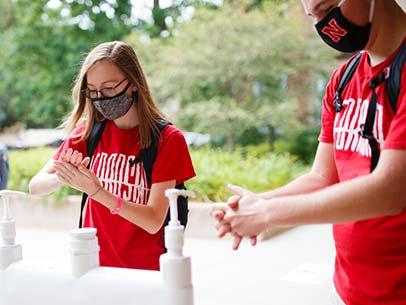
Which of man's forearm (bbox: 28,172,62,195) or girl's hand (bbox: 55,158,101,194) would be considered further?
man's forearm (bbox: 28,172,62,195)

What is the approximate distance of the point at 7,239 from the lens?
4.34ft

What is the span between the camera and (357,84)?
1.23 m

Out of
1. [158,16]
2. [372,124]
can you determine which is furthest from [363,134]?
[158,16]

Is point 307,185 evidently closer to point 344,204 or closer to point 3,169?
point 344,204

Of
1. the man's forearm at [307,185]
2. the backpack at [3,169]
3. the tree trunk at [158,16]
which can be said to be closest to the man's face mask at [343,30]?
the man's forearm at [307,185]

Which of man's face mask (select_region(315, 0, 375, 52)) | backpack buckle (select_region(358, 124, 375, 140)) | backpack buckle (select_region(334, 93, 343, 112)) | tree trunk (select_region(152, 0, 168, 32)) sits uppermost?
tree trunk (select_region(152, 0, 168, 32))

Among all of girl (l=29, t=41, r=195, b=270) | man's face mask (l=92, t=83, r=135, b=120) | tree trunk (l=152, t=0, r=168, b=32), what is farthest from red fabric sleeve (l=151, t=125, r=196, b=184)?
tree trunk (l=152, t=0, r=168, b=32)

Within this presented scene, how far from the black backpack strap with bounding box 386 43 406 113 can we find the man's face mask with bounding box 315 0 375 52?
8 cm

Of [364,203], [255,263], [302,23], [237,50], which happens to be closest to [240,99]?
[237,50]

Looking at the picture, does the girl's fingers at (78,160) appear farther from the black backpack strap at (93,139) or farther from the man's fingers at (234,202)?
the man's fingers at (234,202)

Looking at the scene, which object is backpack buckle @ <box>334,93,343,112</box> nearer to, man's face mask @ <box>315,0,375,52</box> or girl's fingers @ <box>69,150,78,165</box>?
man's face mask @ <box>315,0,375,52</box>

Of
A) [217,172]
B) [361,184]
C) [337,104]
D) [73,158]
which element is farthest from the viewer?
[217,172]

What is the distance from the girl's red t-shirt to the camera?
1.61 meters

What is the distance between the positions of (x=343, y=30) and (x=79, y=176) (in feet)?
2.29
